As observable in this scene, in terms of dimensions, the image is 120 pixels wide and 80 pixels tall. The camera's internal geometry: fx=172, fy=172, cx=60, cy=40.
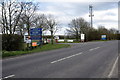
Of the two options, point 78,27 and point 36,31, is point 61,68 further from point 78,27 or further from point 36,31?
point 78,27

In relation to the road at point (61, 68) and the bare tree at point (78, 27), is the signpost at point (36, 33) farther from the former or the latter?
the bare tree at point (78, 27)

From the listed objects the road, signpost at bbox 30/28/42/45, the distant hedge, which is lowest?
the road

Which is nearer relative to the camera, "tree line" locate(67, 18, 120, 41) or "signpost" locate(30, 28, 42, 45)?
"signpost" locate(30, 28, 42, 45)

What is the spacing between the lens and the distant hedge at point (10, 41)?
23433mm

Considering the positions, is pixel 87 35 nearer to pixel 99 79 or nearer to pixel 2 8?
pixel 2 8

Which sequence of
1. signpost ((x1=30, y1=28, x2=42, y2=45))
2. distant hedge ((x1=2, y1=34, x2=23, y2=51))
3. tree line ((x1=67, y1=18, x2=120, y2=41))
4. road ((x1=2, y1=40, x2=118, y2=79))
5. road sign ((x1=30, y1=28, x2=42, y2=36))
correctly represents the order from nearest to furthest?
road ((x1=2, y1=40, x2=118, y2=79)) < distant hedge ((x1=2, y1=34, x2=23, y2=51)) < road sign ((x1=30, y1=28, x2=42, y2=36)) < signpost ((x1=30, y1=28, x2=42, y2=45)) < tree line ((x1=67, y1=18, x2=120, y2=41))

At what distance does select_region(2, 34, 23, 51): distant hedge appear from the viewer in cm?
2343

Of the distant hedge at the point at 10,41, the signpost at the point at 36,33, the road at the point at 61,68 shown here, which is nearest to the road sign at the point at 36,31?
the signpost at the point at 36,33

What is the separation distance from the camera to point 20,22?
35.9 meters

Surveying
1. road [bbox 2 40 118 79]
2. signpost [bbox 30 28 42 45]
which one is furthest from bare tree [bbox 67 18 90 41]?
road [bbox 2 40 118 79]

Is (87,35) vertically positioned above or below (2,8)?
below

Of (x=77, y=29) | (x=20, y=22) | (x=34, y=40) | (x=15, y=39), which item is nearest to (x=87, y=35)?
(x=77, y=29)

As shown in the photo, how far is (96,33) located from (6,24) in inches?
2044

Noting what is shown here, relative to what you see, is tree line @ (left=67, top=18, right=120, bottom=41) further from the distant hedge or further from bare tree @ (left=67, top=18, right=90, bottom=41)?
the distant hedge
